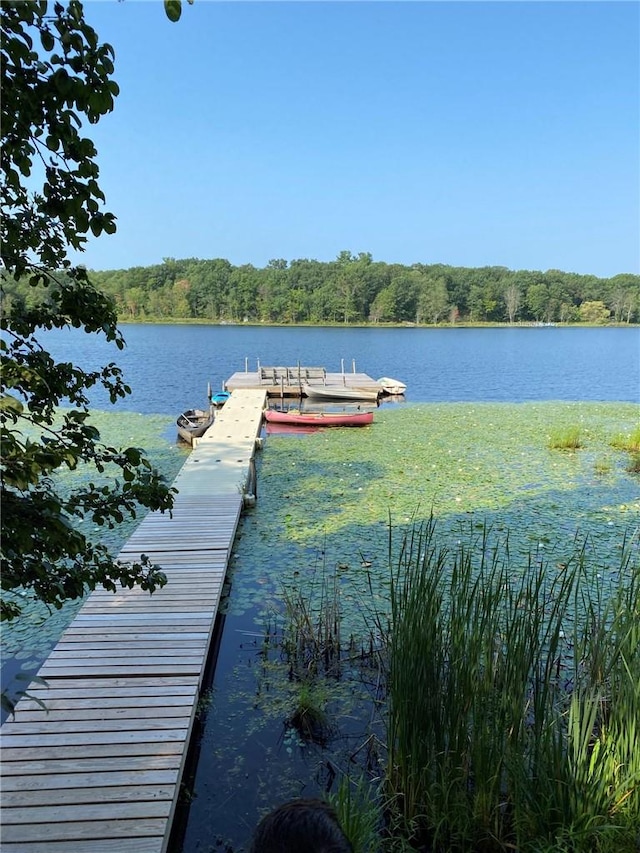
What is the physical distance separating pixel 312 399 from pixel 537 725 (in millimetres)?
18701

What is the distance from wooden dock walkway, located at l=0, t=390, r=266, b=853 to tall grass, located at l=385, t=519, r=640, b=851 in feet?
4.47

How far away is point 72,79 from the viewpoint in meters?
1.48

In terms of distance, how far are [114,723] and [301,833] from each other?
8.99ft

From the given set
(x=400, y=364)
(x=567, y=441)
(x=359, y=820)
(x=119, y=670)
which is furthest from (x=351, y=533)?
(x=400, y=364)

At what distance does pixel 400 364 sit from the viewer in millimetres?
36188

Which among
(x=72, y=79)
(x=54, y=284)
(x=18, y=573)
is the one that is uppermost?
(x=72, y=79)

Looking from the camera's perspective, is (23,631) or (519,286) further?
(519,286)

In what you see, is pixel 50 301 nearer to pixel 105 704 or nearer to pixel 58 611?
pixel 105 704

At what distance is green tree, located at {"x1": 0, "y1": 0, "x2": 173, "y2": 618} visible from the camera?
1493mm

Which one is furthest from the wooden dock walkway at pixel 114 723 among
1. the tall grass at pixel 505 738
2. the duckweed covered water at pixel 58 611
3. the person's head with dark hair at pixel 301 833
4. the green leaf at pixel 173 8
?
the green leaf at pixel 173 8

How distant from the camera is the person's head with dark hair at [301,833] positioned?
1.35 metres

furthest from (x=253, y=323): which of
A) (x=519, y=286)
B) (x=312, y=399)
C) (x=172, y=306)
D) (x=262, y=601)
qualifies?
(x=262, y=601)

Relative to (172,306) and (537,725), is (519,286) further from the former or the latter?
(537,725)

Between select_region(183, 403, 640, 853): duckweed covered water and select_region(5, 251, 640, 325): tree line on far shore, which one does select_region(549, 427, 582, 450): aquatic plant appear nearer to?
select_region(183, 403, 640, 853): duckweed covered water
